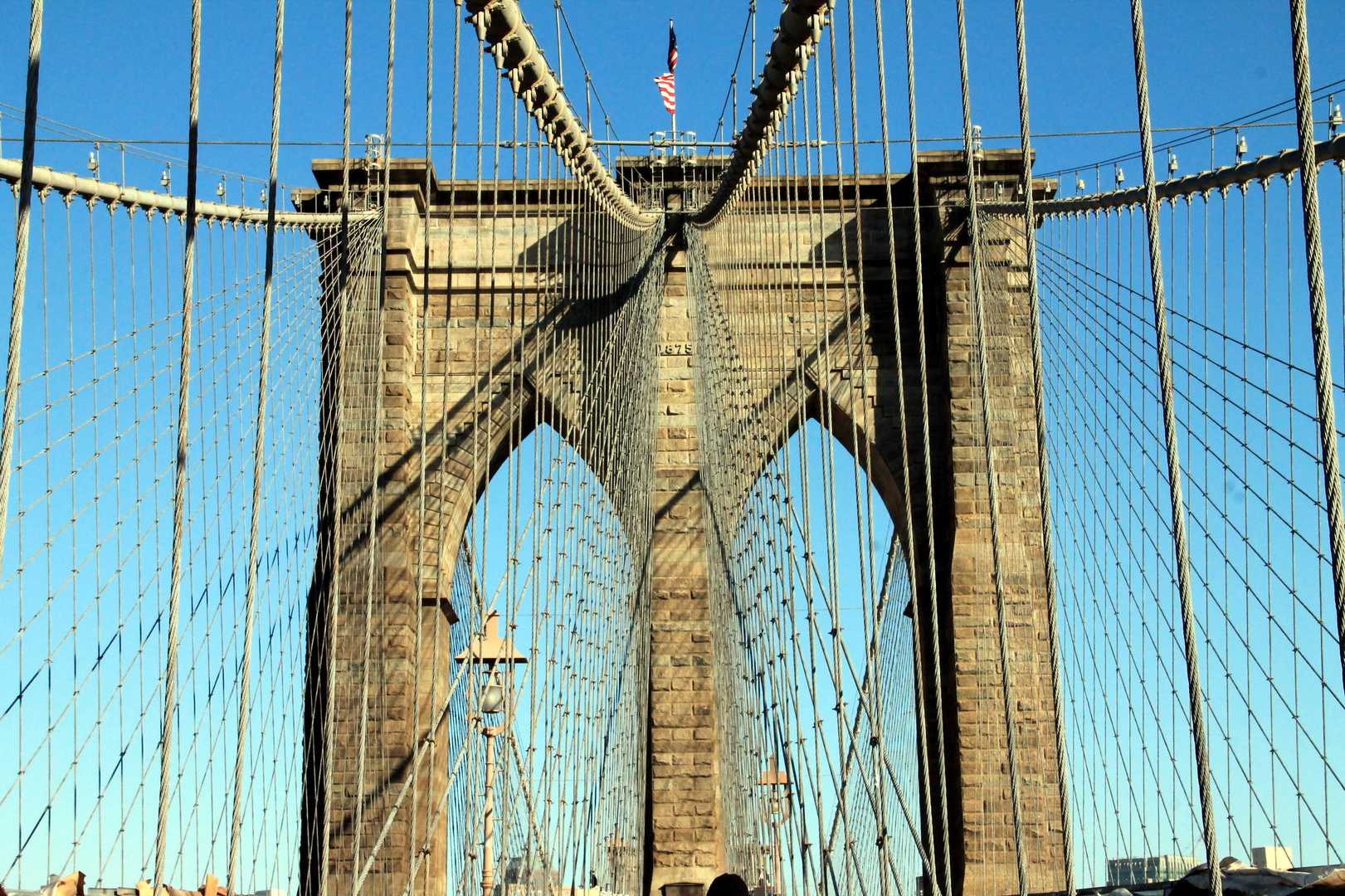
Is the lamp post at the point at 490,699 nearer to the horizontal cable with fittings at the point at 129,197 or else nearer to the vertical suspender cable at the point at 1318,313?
the horizontal cable with fittings at the point at 129,197

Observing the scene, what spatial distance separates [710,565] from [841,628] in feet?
18.8

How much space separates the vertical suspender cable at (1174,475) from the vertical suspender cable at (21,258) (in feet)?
7.35

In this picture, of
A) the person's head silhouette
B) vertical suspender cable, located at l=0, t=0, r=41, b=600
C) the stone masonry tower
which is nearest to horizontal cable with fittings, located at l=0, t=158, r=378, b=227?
the stone masonry tower

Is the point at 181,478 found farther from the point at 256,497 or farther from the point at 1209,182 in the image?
the point at 1209,182

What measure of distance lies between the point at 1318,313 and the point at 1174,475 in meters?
0.44

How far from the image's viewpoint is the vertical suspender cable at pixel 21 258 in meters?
3.18

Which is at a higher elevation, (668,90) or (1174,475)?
(668,90)

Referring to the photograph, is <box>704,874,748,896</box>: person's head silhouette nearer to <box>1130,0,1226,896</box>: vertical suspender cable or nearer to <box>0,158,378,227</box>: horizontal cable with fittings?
<box>1130,0,1226,896</box>: vertical suspender cable

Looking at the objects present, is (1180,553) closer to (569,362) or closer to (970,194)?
(970,194)

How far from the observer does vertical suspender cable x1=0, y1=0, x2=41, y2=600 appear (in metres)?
3.18

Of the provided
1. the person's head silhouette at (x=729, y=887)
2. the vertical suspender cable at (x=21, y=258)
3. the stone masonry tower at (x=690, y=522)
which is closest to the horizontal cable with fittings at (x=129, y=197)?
the stone masonry tower at (x=690, y=522)

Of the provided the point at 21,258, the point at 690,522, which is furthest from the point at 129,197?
the point at 690,522

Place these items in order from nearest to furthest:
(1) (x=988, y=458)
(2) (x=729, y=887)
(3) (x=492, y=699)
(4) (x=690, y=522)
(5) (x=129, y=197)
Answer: (2) (x=729, y=887), (1) (x=988, y=458), (5) (x=129, y=197), (3) (x=492, y=699), (4) (x=690, y=522)

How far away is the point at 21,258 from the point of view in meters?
3.29
